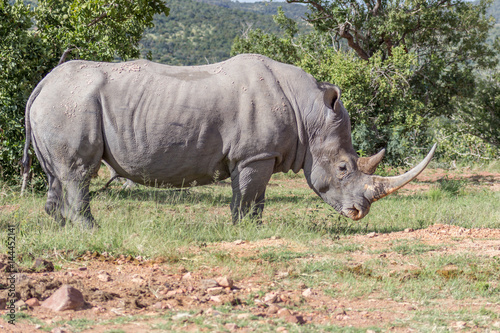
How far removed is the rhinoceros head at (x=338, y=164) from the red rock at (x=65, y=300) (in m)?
3.69

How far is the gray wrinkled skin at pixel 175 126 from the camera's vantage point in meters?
6.19

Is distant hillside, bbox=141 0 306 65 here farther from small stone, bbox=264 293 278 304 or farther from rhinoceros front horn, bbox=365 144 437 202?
small stone, bbox=264 293 278 304

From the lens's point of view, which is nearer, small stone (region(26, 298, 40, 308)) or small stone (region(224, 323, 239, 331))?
small stone (region(224, 323, 239, 331))

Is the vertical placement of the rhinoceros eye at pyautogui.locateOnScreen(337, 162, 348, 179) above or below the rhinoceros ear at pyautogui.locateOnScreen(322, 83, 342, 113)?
below

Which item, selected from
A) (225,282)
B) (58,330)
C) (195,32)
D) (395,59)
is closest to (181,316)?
(225,282)

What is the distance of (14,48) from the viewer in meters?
9.60

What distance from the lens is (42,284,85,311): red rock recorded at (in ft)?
12.3

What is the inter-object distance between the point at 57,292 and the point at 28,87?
22.5 feet

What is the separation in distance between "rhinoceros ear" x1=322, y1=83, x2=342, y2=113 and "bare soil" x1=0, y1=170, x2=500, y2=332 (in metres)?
2.17

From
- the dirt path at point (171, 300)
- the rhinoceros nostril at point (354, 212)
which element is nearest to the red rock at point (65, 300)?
the dirt path at point (171, 300)

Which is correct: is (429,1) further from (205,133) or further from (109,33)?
(205,133)

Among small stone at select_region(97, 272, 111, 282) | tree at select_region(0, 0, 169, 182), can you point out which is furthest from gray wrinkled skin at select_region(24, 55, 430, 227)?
tree at select_region(0, 0, 169, 182)

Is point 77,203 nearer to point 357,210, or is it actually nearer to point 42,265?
point 42,265

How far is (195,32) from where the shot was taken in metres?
44.0
